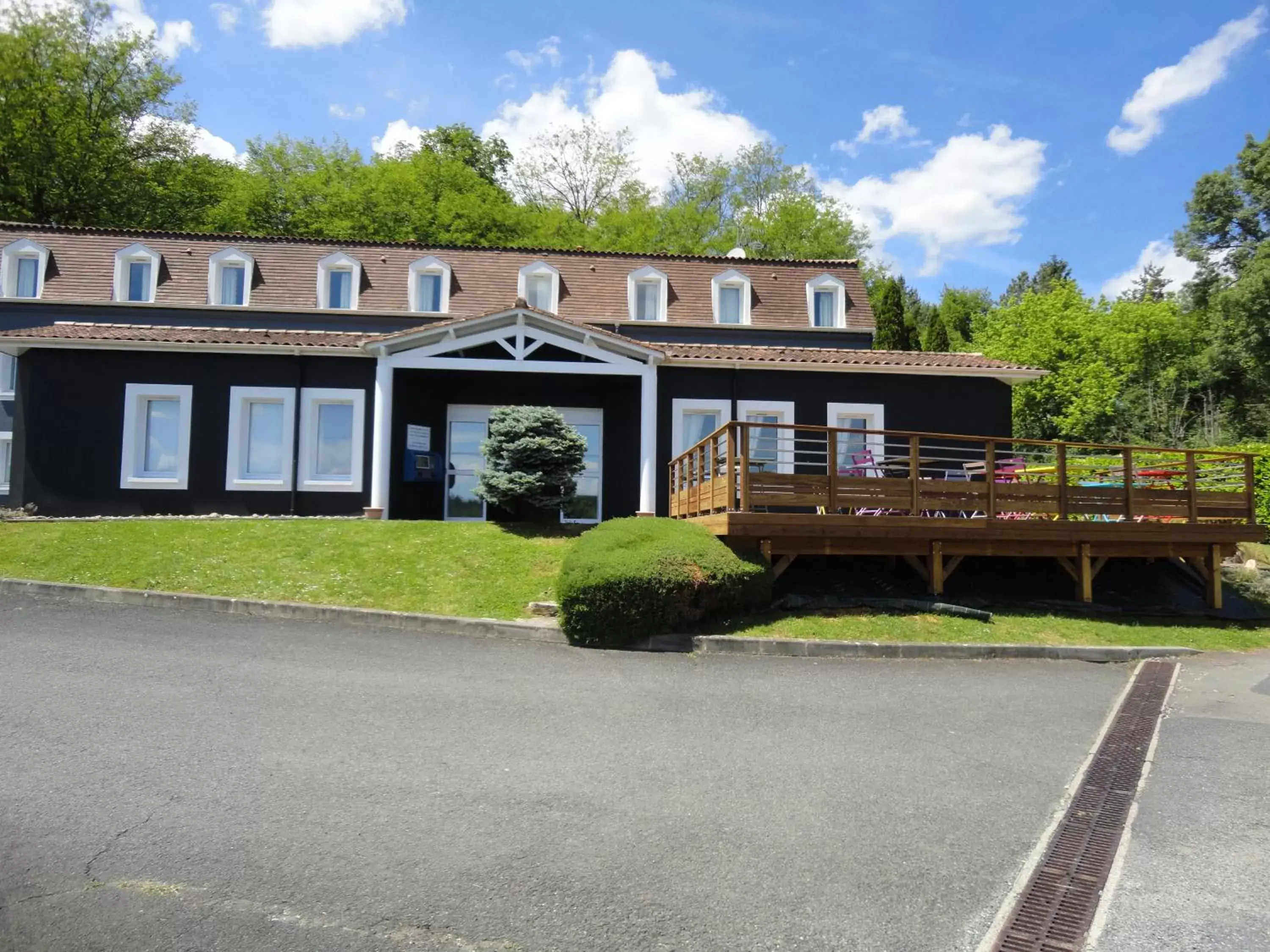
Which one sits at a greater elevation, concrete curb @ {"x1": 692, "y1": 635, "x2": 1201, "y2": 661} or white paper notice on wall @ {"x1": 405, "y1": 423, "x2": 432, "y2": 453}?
white paper notice on wall @ {"x1": 405, "y1": 423, "x2": 432, "y2": 453}

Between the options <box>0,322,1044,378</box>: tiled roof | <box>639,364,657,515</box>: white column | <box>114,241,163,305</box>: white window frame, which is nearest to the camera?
<box>639,364,657,515</box>: white column

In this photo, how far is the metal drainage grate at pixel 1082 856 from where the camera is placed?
339 centimetres

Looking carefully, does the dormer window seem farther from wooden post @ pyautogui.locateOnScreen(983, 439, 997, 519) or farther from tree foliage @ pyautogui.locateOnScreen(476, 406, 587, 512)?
wooden post @ pyautogui.locateOnScreen(983, 439, 997, 519)

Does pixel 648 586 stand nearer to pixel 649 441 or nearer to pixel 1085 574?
pixel 649 441

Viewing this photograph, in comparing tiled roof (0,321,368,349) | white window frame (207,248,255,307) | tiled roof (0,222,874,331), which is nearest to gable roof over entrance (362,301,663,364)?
tiled roof (0,321,368,349)

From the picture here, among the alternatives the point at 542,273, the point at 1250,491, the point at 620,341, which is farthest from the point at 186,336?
the point at 1250,491

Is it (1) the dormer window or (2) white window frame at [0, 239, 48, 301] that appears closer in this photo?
(2) white window frame at [0, 239, 48, 301]

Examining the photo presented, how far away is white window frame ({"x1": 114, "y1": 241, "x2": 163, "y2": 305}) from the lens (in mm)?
20172

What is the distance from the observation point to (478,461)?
17250 mm

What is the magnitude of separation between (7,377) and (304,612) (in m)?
15.9

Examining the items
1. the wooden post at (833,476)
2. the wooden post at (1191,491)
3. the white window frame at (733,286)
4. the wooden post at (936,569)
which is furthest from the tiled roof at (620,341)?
the wooden post at (936,569)

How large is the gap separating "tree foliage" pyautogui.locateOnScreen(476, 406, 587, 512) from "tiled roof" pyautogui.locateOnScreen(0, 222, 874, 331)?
6850 mm

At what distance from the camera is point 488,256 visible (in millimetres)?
21516

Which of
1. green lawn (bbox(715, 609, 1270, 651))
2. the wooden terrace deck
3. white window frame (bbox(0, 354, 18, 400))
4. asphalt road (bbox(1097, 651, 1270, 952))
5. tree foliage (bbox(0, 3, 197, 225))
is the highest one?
tree foliage (bbox(0, 3, 197, 225))
